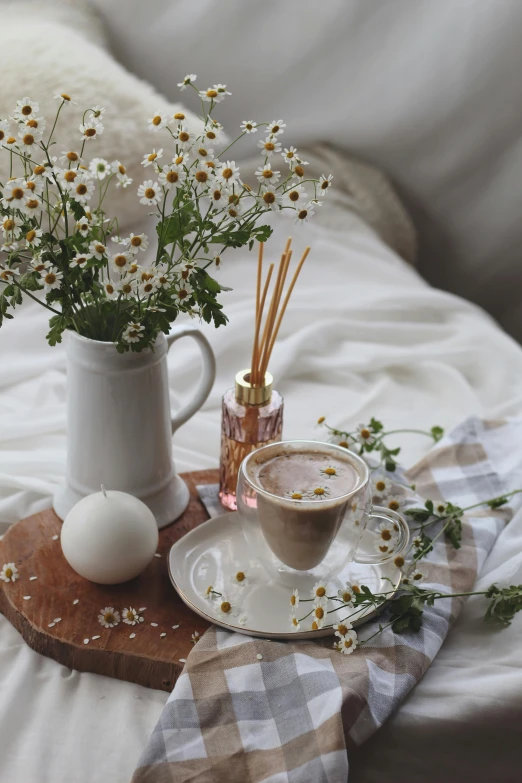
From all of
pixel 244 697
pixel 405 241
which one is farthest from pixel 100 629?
pixel 405 241

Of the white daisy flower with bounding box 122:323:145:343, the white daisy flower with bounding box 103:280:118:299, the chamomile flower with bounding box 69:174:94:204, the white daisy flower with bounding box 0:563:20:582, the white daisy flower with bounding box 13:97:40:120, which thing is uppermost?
the white daisy flower with bounding box 13:97:40:120

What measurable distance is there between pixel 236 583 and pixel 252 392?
0.56 ft

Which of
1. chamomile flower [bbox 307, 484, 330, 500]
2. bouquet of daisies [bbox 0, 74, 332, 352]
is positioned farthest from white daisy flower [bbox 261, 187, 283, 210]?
chamomile flower [bbox 307, 484, 330, 500]

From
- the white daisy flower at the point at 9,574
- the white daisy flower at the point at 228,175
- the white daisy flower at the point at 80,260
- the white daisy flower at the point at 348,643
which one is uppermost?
the white daisy flower at the point at 228,175

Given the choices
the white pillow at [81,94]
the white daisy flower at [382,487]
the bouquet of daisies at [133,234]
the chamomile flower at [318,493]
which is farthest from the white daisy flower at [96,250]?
the white pillow at [81,94]

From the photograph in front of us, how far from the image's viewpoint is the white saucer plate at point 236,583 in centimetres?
61

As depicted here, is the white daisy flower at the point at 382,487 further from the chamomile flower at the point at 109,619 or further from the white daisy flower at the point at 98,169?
the white daisy flower at the point at 98,169

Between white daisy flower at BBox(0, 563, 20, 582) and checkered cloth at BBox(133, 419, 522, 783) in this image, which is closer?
checkered cloth at BBox(133, 419, 522, 783)

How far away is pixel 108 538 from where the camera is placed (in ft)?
2.08

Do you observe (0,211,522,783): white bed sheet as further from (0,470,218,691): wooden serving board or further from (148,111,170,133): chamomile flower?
(148,111,170,133): chamomile flower

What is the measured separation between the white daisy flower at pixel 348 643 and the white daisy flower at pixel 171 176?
1.13ft

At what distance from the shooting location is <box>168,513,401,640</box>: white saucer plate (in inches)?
23.9

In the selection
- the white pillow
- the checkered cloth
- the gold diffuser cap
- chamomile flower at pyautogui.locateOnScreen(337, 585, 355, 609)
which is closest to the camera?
the checkered cloth

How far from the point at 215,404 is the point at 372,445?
0.25m
